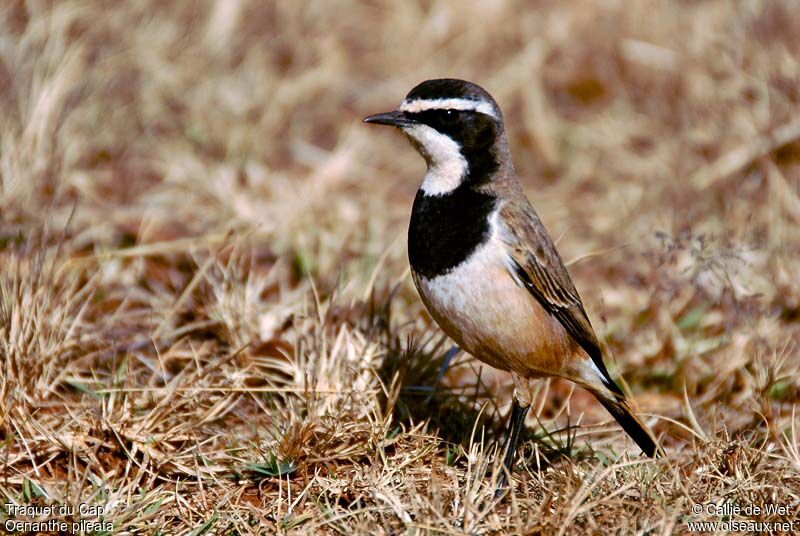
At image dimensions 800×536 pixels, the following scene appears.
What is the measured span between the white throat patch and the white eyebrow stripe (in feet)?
0.33

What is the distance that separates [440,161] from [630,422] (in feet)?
5.74

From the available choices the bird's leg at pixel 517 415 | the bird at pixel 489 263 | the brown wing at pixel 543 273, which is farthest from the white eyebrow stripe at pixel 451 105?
the bird's leg at pixel 517 415

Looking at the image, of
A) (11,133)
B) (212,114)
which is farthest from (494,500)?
(212,114)

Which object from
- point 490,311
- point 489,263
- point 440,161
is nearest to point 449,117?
point 440,161

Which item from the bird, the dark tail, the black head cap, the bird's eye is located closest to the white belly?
the bird

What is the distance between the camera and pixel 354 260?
7.36 meters

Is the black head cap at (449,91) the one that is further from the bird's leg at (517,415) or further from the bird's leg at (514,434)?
the bird's leg at (514,434)

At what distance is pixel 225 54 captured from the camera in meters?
9.61

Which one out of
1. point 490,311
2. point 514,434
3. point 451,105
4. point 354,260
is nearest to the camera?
point 490,311

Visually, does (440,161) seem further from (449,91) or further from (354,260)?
(354,260)

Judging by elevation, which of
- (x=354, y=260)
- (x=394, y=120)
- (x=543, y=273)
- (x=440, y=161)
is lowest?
(x=354, y=260)

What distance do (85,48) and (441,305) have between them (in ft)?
15.7

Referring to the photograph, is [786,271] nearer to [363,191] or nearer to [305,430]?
[363,191]

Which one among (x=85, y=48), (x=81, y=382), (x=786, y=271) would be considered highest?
(x=85, y=48)
